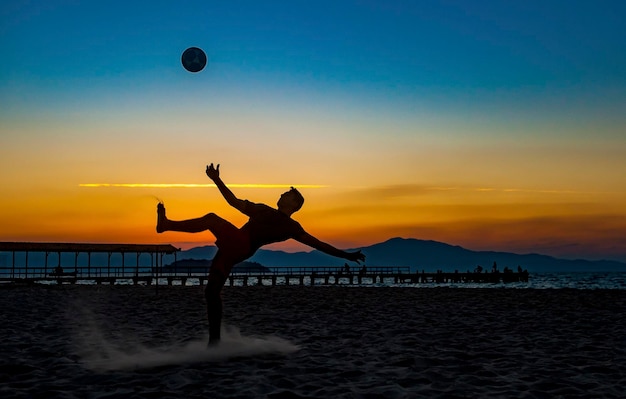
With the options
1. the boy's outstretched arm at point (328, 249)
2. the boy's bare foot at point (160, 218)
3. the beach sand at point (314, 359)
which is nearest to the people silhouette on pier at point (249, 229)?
the boy's outstretched arm at point (328, 249)

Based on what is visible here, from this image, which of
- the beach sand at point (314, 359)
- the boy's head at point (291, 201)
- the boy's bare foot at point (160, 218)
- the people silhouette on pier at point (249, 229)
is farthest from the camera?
the boy's head at point (291, 201)

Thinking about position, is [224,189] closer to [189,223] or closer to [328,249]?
[189,223]

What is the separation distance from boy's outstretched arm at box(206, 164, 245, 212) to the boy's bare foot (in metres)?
0.85

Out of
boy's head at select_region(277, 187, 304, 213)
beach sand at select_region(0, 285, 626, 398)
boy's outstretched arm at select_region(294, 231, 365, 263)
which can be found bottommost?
beach sand at select_region(0, 285, 626, 398)

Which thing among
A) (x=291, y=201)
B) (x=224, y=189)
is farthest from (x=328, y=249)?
(x=224, y=189)

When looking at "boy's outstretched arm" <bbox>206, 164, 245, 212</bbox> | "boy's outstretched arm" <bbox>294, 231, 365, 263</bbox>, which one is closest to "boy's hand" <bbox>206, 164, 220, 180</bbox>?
"boy's outstretched arm" <bbox>206, 164, 245, 212</bbox>

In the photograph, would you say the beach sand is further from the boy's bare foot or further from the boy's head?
the boy's head

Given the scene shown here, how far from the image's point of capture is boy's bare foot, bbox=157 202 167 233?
920cm

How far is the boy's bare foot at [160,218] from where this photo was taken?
920 centimetres

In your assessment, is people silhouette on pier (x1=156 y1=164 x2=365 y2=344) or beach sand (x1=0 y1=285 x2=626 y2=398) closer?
beach sand (x1=0 y1=285 x2=626 y2=398)

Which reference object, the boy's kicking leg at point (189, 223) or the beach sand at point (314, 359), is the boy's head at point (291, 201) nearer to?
the boy's kicking leg at point (189, 223)

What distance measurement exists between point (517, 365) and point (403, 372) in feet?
6.61

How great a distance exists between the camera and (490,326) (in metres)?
16.5

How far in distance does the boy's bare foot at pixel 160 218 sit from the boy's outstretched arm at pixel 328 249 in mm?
2093
